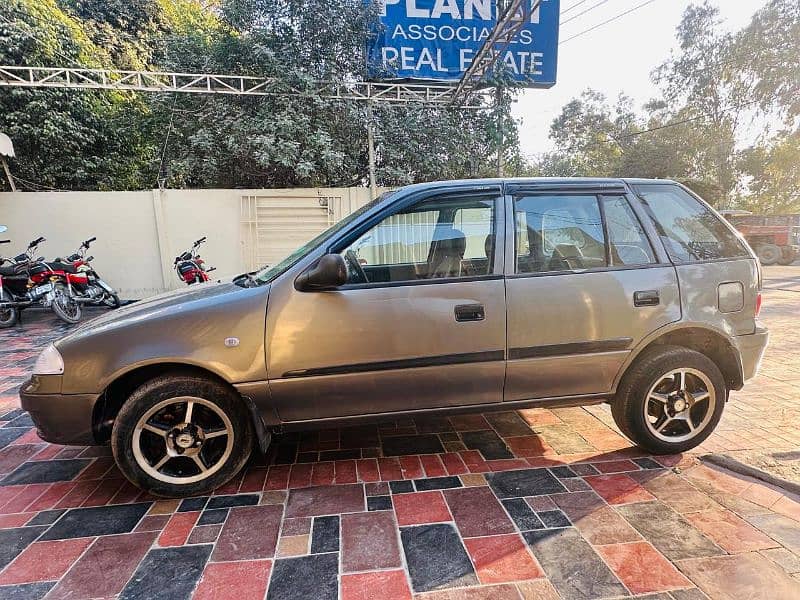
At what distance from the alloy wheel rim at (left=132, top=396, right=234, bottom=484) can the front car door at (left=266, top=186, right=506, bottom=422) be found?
381 mm

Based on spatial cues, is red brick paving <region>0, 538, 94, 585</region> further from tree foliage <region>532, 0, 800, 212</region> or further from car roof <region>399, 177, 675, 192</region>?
tree foliage <region>532, 0, 800, 212</region>

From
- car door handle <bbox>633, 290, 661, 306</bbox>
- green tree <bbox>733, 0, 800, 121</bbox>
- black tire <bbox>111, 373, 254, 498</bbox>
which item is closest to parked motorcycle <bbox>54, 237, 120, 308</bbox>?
black tire <bbox>111, 373, 254, 498</bbox>

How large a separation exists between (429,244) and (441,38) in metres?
8.39

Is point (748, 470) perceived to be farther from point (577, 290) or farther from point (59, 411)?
point (59, 411)

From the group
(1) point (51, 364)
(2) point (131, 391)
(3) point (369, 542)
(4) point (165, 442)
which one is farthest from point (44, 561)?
(3) point (369, 542)

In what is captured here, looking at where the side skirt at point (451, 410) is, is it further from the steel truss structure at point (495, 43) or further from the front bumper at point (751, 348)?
the steel truss structure at point (495, 43)

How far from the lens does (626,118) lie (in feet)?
77.3

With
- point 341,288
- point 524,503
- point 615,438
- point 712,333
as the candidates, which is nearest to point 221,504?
point 341,288

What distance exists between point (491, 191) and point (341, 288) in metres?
1.09

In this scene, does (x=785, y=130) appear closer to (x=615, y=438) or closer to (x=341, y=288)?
(x=615, y=438)

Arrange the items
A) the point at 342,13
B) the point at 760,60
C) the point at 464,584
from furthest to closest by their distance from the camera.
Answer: the point at 760,60 → the point at 342,13 → the point at 464,584

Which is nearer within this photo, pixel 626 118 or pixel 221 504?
pixel 221 504

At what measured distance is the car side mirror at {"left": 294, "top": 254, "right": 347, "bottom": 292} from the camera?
2.34 metres

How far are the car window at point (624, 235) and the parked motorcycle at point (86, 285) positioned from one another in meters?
8.02
